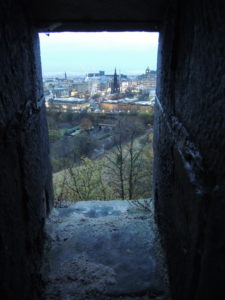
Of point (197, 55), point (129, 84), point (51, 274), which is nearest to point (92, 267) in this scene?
point (51, 274)

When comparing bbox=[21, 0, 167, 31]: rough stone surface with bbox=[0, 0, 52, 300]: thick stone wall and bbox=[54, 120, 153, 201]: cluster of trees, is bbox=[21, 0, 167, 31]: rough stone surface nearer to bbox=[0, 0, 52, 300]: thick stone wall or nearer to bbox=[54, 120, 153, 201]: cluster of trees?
bbox=[0, 0, 52, 300]: thick stone wall

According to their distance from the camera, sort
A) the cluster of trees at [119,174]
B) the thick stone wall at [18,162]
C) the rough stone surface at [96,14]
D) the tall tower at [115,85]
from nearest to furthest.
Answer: the thick stone wall at [18,162]
the rough stone surface at [96,14]
the tall tower at [115,85]
the cluster of trees at [119,174]

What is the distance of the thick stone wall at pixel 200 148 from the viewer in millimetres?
504

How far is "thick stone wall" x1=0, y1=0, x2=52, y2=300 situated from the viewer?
0.75m

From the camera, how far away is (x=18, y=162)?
0.92 m

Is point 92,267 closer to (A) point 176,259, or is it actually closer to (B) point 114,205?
(A) point 176,259

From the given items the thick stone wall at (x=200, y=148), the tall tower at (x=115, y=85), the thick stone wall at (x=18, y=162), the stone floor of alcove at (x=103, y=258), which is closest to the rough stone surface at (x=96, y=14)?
the thick stone wall at (x=18, y=162)

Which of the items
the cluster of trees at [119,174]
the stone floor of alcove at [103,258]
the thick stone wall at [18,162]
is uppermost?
the thick stone wall at [18,162]

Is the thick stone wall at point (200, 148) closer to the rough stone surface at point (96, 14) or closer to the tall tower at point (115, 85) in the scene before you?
the rough stone surface at point (96, 14)

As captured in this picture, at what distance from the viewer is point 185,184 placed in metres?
0.76

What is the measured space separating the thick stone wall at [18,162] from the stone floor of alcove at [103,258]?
0.56 feet

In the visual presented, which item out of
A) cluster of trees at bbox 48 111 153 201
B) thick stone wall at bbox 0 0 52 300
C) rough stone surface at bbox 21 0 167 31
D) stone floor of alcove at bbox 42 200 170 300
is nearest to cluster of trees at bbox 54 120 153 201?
cluster of trees at bbox 48 111 153 201

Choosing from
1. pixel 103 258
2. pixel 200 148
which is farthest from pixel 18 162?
pixel 103 258

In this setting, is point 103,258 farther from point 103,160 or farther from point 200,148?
point 103,160
